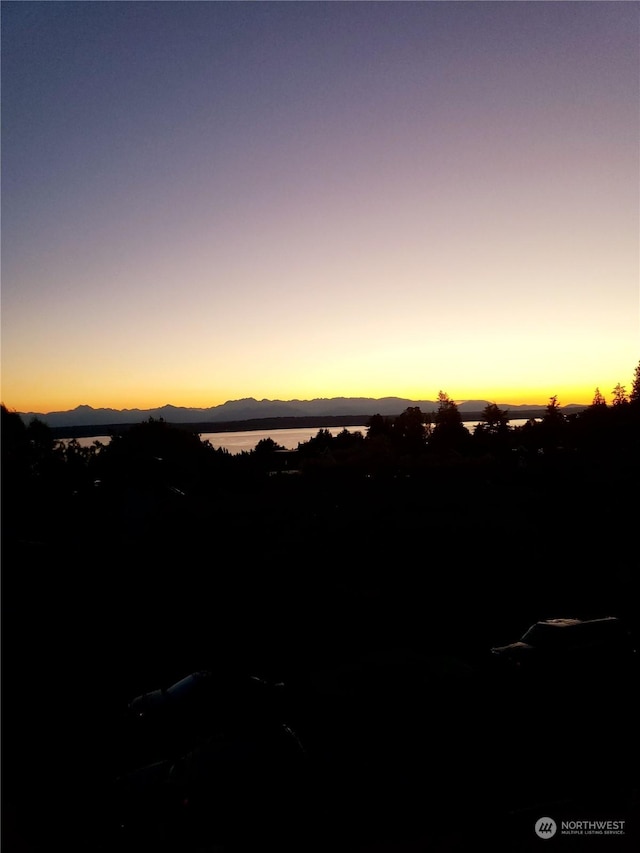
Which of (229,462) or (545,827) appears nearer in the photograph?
(545,827)

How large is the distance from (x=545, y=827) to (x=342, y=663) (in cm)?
484

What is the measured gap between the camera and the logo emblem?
481 centimetres

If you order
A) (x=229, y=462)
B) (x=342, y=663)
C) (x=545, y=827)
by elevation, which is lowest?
(x=342, y=663)

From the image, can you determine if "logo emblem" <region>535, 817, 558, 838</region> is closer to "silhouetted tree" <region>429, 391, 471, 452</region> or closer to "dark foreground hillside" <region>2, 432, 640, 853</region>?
"dark foreground hillside" <region>2, 432, 640, 853</region>

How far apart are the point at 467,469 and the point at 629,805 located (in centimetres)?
3374

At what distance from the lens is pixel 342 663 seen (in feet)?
30.6

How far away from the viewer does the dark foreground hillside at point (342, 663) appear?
5480 millimetres

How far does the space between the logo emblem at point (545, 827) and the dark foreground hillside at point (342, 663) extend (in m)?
0.08

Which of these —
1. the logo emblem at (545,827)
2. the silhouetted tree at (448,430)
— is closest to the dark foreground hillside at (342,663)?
the logo emblem at (545,827)

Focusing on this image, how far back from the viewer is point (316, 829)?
17.5ft

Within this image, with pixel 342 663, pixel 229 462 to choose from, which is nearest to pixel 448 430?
pixel 229 462

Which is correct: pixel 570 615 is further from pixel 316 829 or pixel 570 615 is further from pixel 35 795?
pixel 35 795

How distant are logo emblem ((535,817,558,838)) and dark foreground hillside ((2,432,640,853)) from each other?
0.26ft

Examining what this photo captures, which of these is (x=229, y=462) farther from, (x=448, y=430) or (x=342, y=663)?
(x=448, y=430)
